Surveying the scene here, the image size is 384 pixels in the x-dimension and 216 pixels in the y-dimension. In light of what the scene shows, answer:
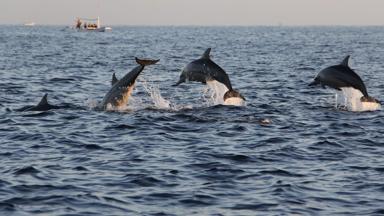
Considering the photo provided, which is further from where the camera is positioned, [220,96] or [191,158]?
[220,96]

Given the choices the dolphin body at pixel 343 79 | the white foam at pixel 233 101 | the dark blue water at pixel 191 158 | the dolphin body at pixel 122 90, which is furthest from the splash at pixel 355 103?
the dolphin body at pixel 122 90

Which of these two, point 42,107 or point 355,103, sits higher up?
point 355,103

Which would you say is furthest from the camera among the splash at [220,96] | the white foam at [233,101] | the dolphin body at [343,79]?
the splash at [220,96]

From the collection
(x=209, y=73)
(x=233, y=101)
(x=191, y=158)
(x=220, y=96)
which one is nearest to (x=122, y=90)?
(x=209, y=73)

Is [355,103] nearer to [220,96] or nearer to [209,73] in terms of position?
[220,96]

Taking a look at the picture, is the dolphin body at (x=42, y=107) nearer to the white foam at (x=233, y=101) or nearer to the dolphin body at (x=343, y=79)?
the white foam at (x=233, y=101)

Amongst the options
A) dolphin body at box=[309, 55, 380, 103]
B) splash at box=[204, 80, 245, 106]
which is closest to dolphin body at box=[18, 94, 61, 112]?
splash at box=[204, 80, 245, 106]

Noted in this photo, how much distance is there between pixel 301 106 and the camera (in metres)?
24.2

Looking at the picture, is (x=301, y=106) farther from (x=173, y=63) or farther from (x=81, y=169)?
(x=173, y=63)

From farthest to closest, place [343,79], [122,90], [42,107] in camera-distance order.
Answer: [343,79], [42,107], [122,90]

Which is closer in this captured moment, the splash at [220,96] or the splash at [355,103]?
the splash at [355,103]

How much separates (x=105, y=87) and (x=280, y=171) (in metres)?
18.9


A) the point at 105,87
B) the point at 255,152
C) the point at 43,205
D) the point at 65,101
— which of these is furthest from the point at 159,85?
the point at 43,205

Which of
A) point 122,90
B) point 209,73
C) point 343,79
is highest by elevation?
point 343,79
